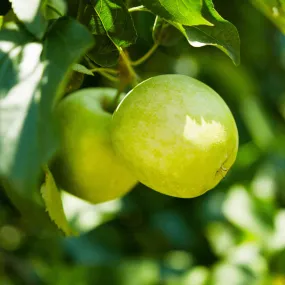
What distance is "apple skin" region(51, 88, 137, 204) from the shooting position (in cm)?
87

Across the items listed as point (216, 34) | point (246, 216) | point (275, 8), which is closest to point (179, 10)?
point (216, 34)

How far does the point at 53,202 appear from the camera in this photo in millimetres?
770

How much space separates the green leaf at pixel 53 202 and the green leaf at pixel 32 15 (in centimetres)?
17

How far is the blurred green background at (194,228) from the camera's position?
1.54 meters

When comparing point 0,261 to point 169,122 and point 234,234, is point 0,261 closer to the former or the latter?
point 234,234

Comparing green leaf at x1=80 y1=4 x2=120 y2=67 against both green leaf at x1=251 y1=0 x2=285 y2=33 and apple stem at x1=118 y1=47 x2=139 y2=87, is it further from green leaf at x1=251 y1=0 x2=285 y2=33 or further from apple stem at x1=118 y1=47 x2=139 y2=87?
green leaf at x1=251 y1=0 x2=285 y2=33

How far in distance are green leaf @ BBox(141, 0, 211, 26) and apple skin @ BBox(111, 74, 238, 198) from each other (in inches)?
3.0

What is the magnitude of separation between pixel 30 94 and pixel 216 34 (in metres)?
0.28

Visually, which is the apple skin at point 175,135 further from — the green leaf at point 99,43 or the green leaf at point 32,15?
the green leaf at point 32,15

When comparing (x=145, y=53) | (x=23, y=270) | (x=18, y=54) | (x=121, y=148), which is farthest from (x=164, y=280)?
(x=18, y=54)

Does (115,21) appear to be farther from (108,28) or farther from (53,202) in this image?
(53,202)

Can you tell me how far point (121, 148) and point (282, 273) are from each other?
2.95 feet

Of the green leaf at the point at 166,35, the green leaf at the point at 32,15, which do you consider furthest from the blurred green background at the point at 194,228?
Result: the green leaf at the point at 32,15

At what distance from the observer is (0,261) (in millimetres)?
1584
